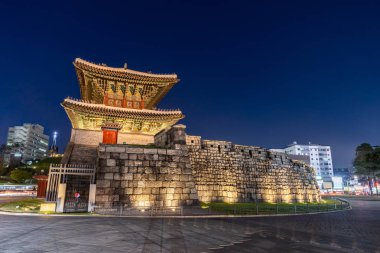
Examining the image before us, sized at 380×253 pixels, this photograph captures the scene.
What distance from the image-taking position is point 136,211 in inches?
591

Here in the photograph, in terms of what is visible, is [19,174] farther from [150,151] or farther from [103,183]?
[150,151]

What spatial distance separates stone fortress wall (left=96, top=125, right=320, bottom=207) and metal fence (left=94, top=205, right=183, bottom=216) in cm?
70

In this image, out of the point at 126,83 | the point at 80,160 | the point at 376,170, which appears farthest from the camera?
the point at 376,170

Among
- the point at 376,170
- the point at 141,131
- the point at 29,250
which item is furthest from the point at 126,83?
the point at 376,170

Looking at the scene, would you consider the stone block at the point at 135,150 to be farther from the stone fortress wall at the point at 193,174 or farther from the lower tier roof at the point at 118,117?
the lower tier roof at the point at 118,117

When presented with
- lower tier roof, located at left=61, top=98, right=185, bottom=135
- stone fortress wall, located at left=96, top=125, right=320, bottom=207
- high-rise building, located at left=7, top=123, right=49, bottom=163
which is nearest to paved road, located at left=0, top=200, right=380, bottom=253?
stone fortress wall, located at left=96, top=125, right=320, bottom=207

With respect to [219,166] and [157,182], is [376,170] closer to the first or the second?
[219,166]

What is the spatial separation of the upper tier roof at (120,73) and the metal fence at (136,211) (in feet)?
57.4

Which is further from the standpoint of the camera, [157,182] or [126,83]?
[126,83]

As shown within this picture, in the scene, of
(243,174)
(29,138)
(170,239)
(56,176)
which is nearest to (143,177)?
(56,176)

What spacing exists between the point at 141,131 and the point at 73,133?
8288 millimetres

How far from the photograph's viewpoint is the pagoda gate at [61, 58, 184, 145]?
2682 cm

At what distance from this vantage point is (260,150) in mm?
26688

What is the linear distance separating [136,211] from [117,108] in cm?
1503
